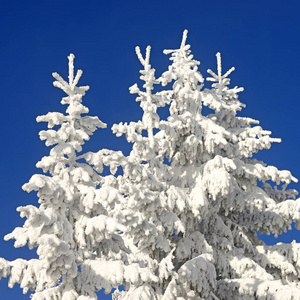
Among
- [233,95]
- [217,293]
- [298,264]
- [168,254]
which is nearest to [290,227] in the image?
[298,264]

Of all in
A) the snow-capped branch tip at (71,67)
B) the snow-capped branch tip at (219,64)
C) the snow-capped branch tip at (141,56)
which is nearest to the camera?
the snow-capped branch tip at (71,67)

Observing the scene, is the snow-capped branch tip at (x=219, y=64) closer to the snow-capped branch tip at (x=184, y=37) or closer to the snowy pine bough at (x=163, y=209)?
the snowy pine bough at (x=163, y=209)

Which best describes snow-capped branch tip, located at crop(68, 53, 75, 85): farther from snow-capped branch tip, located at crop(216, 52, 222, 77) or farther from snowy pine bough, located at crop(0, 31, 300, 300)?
snow-capped branch tip, located at crop(216, 52, 222, 77)

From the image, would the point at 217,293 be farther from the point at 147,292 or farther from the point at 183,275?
the point at 147,292

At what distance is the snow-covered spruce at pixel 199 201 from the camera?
14969 millimetres

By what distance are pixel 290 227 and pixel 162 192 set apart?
6525mm

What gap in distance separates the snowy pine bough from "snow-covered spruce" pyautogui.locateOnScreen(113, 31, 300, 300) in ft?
0.14

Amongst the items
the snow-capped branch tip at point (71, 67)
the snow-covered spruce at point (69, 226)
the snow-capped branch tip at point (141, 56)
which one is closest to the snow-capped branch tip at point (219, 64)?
the snow-capped branch tip at point (141, 56)

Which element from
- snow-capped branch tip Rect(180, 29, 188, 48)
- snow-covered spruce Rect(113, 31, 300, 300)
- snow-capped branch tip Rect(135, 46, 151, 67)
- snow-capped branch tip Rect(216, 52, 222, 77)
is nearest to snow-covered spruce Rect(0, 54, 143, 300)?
snow-covered spruce Rect(113, 31, 300, 300)

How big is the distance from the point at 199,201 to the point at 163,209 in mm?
1257

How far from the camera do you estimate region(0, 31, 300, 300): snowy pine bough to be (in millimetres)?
10930

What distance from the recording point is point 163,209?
51.3 feet

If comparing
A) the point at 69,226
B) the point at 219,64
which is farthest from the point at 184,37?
the point at 69,226

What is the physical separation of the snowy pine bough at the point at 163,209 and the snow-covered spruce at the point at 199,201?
0.04 meters
